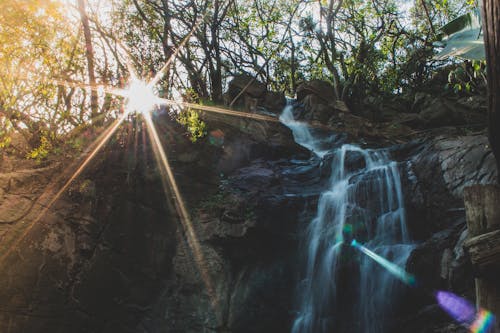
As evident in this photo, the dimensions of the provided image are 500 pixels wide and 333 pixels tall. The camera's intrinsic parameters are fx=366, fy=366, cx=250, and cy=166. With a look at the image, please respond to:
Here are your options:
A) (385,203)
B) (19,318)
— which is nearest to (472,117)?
(385,203)

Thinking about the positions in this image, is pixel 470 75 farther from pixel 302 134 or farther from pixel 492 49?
pixel 302 134

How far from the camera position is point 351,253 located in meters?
7.87

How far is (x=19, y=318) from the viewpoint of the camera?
6922mm

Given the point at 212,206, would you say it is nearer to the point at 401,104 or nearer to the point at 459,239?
the point at 459,239

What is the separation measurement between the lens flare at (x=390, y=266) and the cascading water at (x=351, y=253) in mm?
96

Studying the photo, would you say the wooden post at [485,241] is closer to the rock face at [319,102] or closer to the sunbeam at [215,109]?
the sunbeam at [215,109]

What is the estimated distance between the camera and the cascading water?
709 centimetres

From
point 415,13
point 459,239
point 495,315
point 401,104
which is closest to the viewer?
point 495,315

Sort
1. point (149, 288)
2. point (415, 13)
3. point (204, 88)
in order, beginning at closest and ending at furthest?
point (149, 288)
point (204, 88)
point (415, 13)

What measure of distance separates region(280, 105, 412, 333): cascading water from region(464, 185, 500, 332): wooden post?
3.70 m

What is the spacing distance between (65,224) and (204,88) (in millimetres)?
6884

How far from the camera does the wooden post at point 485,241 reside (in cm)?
312

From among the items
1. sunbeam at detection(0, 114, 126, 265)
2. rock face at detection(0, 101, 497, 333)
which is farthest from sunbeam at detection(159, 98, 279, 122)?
rock face at detection(0, 101, 497, 333)

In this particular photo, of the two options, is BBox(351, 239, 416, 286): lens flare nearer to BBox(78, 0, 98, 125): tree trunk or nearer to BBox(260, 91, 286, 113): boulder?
BBox(78, 0, 98, 125): tree trunk
